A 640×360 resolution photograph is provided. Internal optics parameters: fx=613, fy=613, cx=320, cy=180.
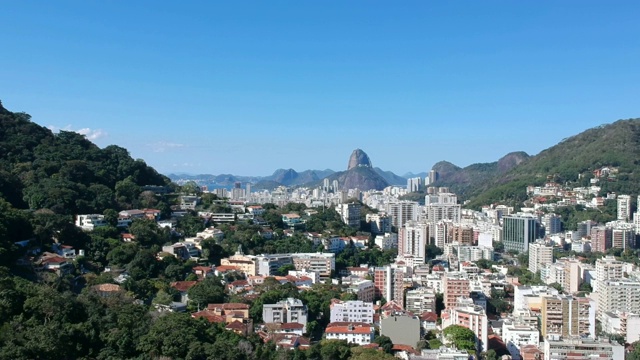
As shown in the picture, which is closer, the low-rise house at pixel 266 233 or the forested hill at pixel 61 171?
the forested hill at pixel 61 171

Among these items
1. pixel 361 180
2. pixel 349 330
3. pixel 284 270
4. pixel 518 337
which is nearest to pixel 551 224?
pixel 284 270

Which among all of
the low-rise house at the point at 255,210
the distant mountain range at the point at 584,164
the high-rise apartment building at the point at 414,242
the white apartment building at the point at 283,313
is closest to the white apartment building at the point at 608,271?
the high-rise apartment building at the point at 414,242

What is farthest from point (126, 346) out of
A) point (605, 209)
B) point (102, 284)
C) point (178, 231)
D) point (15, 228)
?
point (605, 209)

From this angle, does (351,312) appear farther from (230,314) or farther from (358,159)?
(358,159)

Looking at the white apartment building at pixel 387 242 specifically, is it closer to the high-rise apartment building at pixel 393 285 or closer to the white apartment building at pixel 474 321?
the high-rise apartment building at pixel 393 285

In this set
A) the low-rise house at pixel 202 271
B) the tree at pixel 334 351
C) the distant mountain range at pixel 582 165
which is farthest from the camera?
the distant mountain range at pixel 582 165

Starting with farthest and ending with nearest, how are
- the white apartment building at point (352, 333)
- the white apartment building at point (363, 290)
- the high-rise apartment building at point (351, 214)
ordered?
1. the high-rise apartment building at point (351, 214)
2. the white apartment building at point (363, 290)
3. the white apartment building at point (352, 333)
